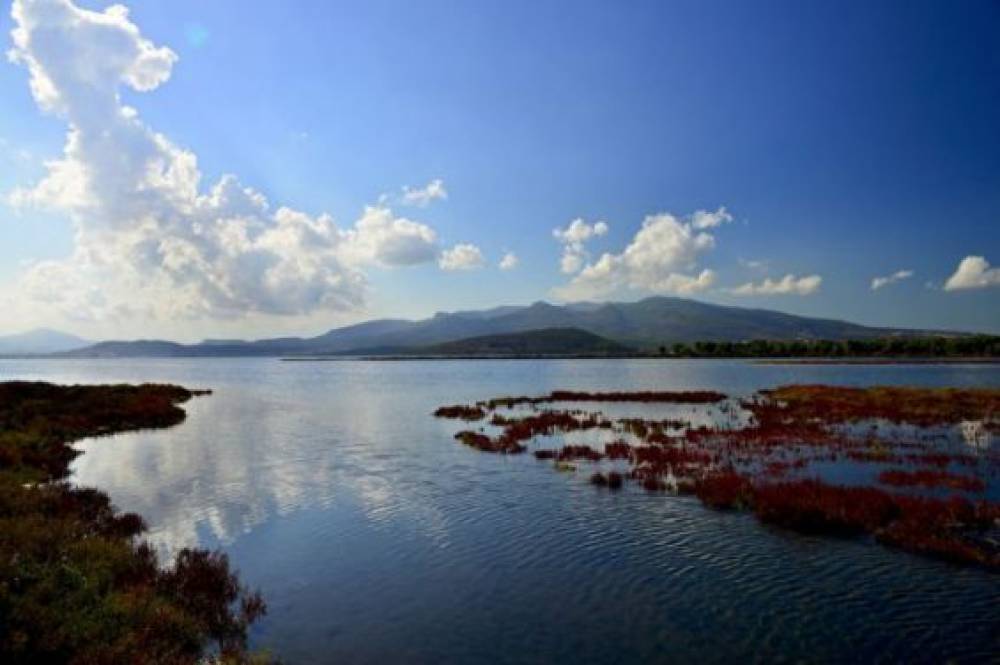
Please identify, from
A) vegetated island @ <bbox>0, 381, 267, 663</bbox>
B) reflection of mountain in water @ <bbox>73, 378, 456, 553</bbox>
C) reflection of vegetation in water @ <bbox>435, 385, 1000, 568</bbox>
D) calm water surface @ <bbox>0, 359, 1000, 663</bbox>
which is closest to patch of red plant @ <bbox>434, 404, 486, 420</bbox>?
reflection of vegetation in water @ <bbox>435, 385, 1000, 568</bbox>

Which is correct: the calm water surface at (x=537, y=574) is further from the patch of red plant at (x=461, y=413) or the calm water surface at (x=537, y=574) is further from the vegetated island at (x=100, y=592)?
the patch of red plant at (x=461, y=413)

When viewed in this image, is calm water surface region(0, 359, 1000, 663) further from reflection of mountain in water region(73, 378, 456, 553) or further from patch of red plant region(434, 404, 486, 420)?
patch of red plant region(434, 404, 486, 420)

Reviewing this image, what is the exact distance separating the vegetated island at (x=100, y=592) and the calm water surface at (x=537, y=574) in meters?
1.14

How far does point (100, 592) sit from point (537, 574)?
11.6 meters

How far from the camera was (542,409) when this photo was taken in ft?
221

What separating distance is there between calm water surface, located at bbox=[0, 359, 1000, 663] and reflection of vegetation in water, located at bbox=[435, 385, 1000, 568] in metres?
1.82

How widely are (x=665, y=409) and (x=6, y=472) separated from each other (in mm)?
56440

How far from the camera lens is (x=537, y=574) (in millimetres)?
18188

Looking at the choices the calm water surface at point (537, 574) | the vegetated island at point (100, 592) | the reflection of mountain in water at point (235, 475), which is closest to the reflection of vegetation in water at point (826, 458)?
the calm water surface at point (537, 574)

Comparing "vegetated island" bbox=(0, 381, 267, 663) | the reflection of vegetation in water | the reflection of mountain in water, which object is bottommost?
the reflection of mountain in water

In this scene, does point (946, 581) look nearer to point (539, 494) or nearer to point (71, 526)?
point (539, 494)

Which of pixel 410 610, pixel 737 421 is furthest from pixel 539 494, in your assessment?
pixel 737 421

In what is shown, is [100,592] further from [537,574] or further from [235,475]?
[235,475]

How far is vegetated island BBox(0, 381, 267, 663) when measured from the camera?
451 inches
